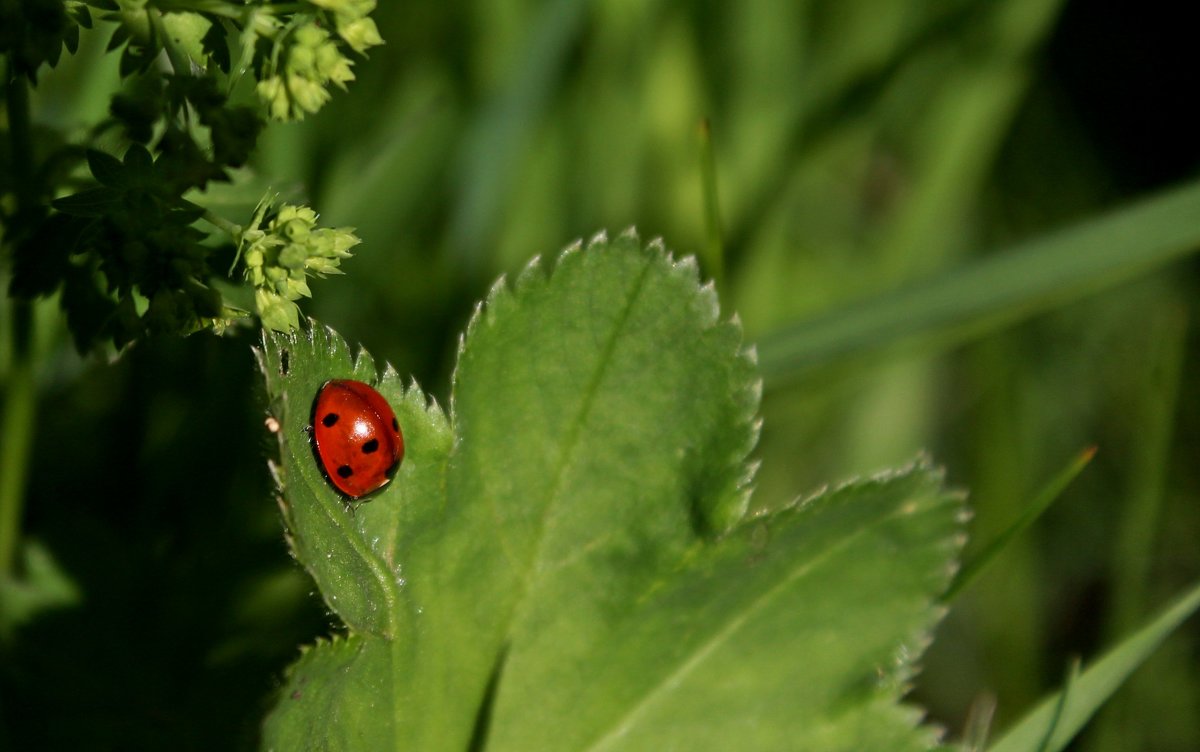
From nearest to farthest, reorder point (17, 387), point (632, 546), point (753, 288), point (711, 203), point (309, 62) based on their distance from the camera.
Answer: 1. point (309, 62)
2. point (632, 546)
3. point (17, 387)
4. point (711, 203)
5. point (753, 288)

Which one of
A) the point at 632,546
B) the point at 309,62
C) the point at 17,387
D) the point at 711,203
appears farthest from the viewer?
the point at 711,203

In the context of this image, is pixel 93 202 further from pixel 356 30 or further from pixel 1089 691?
pixel 1089 691

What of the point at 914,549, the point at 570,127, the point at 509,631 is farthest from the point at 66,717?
the point at 570,127

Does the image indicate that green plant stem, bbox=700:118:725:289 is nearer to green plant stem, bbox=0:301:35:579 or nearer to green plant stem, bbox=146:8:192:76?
green plant stem, bbox=146:8:192:76

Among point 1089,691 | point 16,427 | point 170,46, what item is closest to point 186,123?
point 170,46

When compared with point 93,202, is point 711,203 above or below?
above
